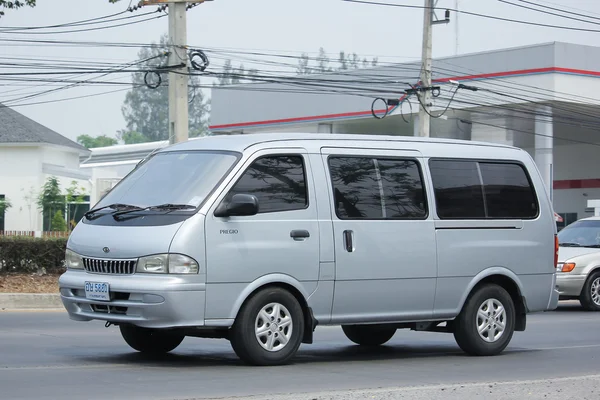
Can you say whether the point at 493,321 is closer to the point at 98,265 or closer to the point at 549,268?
the point at 549,268

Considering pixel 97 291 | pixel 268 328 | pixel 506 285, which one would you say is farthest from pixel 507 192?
pixel 97 291

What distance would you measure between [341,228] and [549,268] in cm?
297

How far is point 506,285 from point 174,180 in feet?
13.0

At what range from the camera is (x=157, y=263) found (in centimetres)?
937

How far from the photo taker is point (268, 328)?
9.75 m

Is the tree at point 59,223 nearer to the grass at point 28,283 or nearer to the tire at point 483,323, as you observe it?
the grass at point 28,283

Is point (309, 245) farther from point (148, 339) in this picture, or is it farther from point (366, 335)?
point (366, 335)

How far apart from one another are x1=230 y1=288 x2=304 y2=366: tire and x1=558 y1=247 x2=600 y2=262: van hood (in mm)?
10635

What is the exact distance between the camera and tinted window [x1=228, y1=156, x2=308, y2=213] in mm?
9969

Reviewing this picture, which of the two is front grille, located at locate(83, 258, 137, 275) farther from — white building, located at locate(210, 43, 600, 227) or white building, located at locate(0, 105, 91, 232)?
white building, located at locate(0, 105, 91, 232)

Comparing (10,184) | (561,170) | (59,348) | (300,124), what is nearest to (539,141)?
(300,124)

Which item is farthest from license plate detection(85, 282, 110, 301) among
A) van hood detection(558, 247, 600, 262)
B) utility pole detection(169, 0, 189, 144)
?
utility pole detection(169, 0, 189, 144)

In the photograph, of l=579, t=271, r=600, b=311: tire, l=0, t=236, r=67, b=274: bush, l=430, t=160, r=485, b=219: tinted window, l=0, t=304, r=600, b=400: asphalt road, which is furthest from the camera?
l=0, t=236, r=67, b=274: bush

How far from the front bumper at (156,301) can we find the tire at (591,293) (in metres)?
11.6
